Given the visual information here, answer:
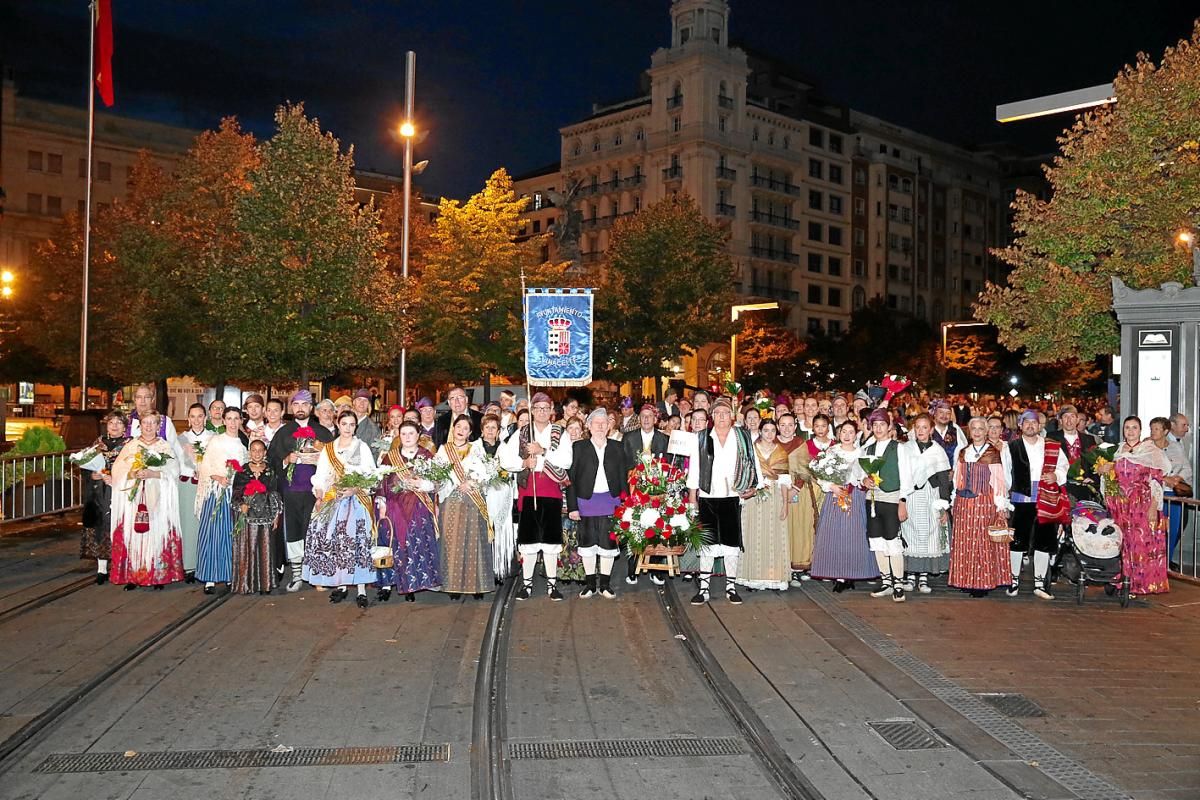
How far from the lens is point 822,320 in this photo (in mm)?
73312

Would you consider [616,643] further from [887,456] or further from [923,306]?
[923,306]

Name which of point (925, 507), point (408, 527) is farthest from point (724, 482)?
point (408, 527)

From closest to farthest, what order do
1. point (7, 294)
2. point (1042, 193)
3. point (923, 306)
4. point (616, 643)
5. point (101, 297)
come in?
point (616, 643)
point (101, 297)
point (7, 294)
point (923, 306)
point (1042, 193)

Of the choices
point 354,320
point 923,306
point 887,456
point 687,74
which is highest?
point 687,74

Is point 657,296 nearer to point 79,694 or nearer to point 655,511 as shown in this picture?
point 655,511

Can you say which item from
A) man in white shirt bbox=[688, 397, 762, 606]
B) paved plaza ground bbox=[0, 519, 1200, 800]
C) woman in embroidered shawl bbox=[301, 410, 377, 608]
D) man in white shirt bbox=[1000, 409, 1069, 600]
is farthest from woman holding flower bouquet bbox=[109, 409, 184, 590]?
man in white shirt bbox=[1000, 409, 1069, 600]

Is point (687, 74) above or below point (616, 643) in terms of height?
above

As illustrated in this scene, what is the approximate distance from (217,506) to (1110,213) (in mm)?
18996

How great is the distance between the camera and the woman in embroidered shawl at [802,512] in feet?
38.4

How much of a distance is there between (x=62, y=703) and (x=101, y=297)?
31570 millimetres

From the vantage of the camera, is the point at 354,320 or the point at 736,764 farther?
the point at 354,320

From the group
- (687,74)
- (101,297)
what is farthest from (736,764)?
(687,74)

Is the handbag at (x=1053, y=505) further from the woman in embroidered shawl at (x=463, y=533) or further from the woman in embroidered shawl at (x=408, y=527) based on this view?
the woman in embroidered shawl at (x=408, y=527)

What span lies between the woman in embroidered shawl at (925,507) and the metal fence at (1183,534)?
2.88 m
